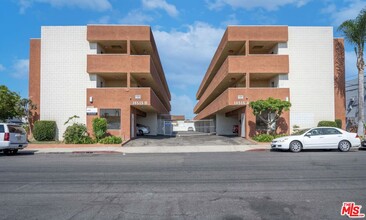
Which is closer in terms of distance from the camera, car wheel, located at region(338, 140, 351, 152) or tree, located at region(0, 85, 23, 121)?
car wheel, located at region(338, 140, 351, 152)

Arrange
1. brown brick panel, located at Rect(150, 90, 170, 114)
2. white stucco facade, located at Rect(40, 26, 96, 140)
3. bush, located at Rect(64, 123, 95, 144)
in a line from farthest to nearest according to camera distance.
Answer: brown brick panel, located at Rect(150, 90, 170, 114), white stucco facade, located at Rect(40, 26, 96, 140), bush, located at Rect(64, 123, 95, 144)

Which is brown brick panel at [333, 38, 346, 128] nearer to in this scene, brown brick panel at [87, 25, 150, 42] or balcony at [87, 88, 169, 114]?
balcony at [87, 88, 169, 114]

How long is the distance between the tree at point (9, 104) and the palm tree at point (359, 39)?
28127 millimetres

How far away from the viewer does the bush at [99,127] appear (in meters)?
26.6

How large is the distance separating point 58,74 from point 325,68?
23.7 metres

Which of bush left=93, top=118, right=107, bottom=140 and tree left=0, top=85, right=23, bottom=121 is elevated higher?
tree left=0, top=85, right=23, bottom=121

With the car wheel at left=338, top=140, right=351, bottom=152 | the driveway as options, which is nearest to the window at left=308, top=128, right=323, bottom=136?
the car wheel at left=338, top=140, right=351, bottom=152

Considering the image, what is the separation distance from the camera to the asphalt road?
20.2ft

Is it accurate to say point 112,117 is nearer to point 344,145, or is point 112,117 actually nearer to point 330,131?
point 330,131

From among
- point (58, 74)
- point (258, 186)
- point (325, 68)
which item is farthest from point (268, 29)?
point (258, 186)

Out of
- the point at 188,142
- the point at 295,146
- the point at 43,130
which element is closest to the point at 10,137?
the point at 43,130

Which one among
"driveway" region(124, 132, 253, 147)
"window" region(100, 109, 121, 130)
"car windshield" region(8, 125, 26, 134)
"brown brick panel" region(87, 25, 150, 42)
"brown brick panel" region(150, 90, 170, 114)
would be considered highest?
"brown brick panel" region(87, 25, 150, 42)

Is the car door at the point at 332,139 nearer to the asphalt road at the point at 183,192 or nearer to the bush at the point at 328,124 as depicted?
the asphalt road at the point at 183,192

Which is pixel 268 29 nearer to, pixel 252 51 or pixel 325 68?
pixel 252 51
